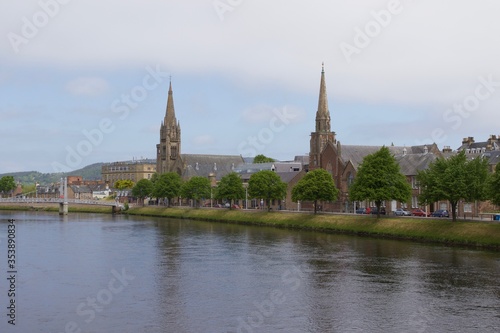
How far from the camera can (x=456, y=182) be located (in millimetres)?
75562

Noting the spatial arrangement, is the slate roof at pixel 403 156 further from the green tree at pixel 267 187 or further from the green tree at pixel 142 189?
the green tree at pixel 142 189

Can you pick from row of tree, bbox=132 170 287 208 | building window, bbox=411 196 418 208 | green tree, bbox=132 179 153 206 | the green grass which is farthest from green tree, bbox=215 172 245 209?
green tree, bbox=132 179 153 206

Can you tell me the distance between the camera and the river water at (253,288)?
3485 centimetres

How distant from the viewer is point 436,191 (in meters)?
76.9

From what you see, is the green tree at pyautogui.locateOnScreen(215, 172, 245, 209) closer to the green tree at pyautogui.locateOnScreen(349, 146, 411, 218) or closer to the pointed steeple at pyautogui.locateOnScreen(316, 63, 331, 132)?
the pointed steeple at pyautogui.locateOnScreen(316, 63, 331, 132)

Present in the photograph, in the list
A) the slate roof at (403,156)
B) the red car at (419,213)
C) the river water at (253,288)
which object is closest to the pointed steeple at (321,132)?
the slate roof at (403,156)

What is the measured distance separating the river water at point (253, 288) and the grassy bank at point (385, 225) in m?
3.45

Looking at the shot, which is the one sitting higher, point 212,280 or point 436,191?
point 436,191

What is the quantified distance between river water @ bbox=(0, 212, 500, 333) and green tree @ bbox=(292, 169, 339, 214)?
32.4 meters

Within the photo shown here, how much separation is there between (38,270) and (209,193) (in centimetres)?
9795

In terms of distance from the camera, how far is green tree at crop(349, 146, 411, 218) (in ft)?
289

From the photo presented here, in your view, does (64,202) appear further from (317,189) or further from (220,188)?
(317,189)

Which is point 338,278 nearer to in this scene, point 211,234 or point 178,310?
point 178,310

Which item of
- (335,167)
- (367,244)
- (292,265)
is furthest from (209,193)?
(292,265)
